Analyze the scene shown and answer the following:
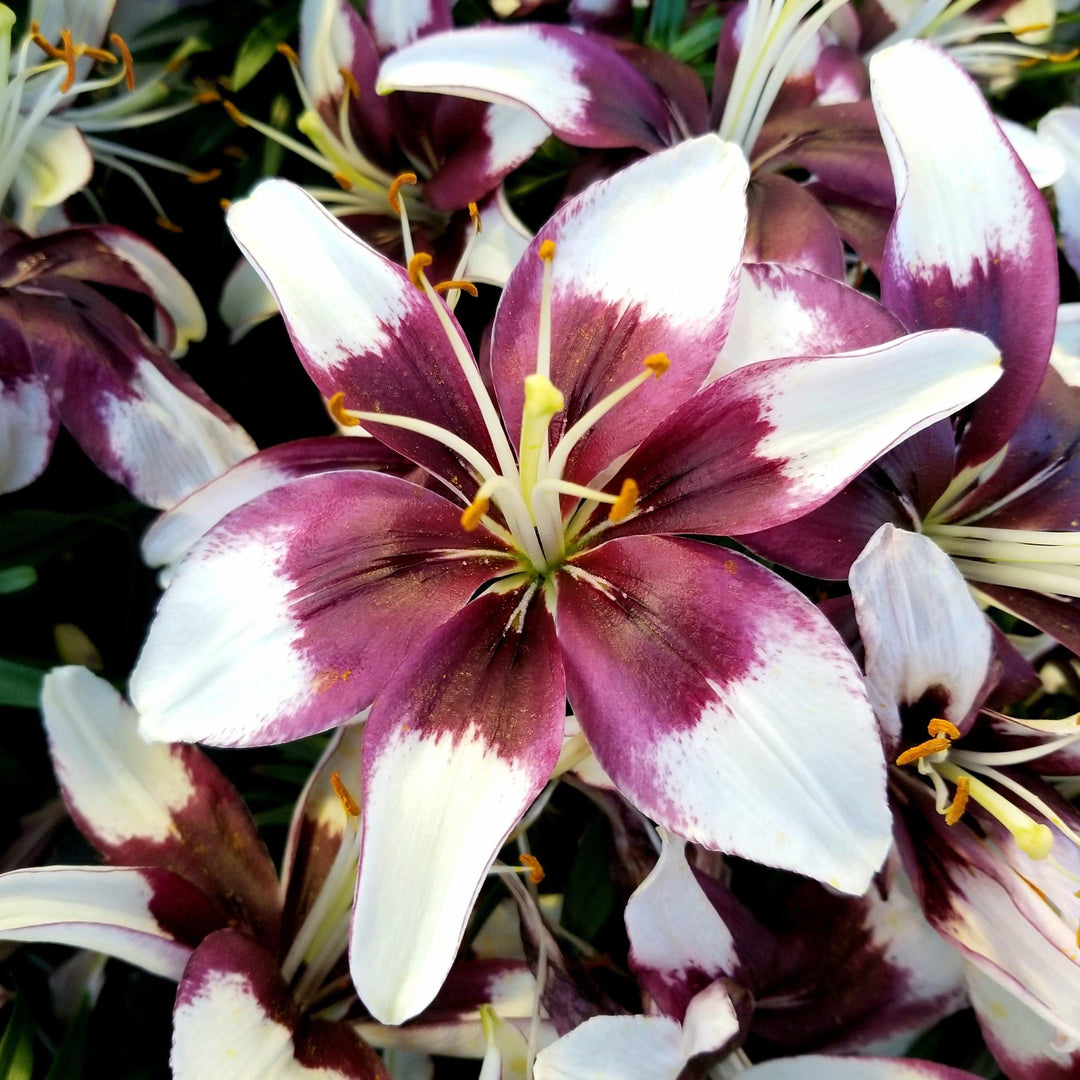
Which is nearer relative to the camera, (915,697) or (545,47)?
(915,697)

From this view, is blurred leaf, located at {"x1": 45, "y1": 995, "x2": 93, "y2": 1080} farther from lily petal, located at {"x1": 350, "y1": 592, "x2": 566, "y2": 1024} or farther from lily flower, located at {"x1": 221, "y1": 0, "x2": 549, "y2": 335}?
lily flower, located at {"x1": 221, "y1": 0, "x2": 549, "y2": 335}

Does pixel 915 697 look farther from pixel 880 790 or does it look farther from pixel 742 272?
pixel 742 272

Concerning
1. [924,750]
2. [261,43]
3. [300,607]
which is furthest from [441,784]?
[261,43]

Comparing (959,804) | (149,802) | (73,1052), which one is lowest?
(73,1052)

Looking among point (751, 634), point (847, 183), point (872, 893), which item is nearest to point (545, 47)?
point (847, 183)

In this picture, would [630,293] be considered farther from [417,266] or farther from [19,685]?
[19,685]

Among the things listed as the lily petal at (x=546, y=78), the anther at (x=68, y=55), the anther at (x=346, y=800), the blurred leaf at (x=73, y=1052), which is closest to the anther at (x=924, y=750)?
the anther at (x=346, y=800)
